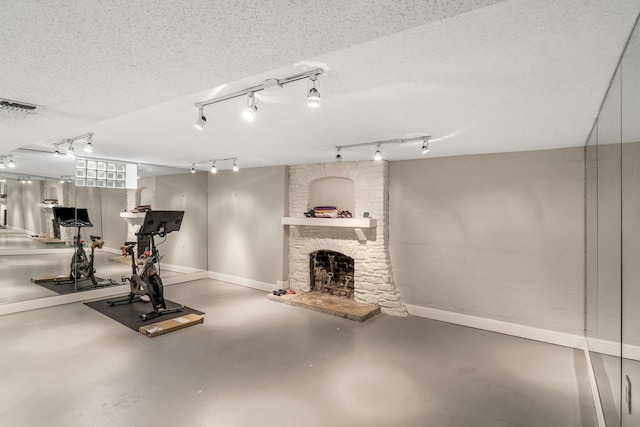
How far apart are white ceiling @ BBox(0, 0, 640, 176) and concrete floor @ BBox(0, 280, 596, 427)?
2.32 meters

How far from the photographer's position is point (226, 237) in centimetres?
719

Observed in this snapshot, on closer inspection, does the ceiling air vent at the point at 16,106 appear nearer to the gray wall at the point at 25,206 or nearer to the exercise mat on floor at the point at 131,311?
the exercise mat on floor at the point at 131,311

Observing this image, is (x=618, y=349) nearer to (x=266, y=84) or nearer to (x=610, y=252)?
(x=610, y=252)

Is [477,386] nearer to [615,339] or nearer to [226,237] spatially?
[615,339]

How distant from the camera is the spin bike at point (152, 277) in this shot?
4906 mm

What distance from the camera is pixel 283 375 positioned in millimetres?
3254

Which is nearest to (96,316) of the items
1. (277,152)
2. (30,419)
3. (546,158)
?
(30,419)

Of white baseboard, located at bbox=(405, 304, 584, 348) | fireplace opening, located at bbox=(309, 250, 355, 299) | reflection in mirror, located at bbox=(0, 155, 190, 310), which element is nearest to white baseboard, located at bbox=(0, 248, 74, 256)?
reflection in mirror, located at bbox=(0, 155, 190, 310)

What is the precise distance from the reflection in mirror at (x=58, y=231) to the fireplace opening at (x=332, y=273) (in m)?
3.51

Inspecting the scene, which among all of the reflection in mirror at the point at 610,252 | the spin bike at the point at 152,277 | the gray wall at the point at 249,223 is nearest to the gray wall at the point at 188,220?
the gray wall at the point at 249,223

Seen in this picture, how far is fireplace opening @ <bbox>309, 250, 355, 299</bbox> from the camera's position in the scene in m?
5.91

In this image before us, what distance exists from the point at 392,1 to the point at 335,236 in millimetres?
4867

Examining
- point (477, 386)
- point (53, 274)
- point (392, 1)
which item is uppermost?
point (392, 1)

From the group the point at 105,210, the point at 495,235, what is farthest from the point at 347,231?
the point at 105,210
